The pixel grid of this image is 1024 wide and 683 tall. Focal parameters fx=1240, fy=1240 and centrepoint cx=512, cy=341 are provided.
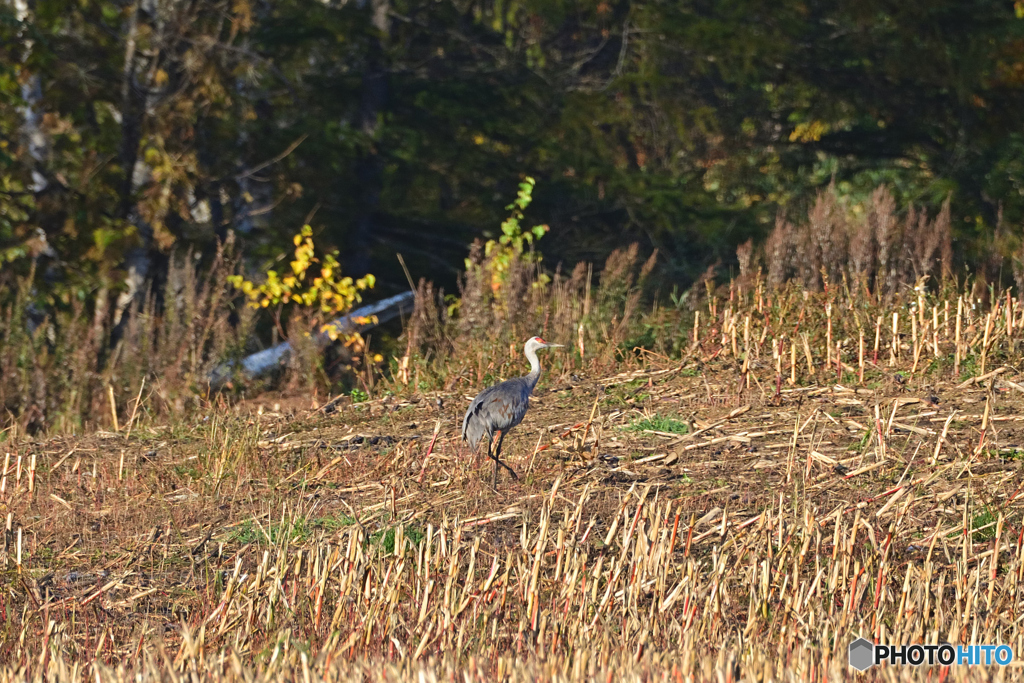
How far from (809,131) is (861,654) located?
1513 cm

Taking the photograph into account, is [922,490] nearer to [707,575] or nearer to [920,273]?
[707,575]

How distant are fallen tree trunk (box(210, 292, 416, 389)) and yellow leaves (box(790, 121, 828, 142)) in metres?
7.43

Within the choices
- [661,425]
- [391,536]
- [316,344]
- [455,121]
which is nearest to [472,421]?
[391,536]

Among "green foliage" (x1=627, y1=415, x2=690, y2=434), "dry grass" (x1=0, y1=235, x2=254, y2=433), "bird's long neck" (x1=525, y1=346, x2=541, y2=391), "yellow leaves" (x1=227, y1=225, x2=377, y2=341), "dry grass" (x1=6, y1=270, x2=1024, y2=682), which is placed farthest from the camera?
"yellow leaves" (x1=227, y1=225, x2=377, y2=341)

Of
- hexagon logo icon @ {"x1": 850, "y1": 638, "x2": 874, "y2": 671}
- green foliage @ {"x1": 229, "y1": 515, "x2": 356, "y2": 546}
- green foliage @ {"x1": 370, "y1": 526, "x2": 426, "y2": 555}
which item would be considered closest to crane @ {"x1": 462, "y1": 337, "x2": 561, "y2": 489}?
green foliage @ {"x1": 370, "y1": 526, "x2": 426, "y2": 555}

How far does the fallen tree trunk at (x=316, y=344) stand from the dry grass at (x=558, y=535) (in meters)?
2.23

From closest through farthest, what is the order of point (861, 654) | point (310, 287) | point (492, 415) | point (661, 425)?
point (861, 654), point (492, 415), point (661, 425), point (310, 287)

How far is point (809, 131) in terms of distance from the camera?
758 inches

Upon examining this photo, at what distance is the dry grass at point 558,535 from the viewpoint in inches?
212

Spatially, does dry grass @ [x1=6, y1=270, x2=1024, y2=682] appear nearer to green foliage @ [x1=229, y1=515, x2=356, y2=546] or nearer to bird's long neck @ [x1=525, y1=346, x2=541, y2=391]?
green foliage @ [x1=229, y1=515, x2=356, y2=546]

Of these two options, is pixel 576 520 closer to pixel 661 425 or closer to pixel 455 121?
pixel 661 425

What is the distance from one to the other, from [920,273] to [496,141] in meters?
7.31

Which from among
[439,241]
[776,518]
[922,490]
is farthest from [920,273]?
[439,241]

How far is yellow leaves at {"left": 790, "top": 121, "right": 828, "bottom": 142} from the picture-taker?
62.8 feet
